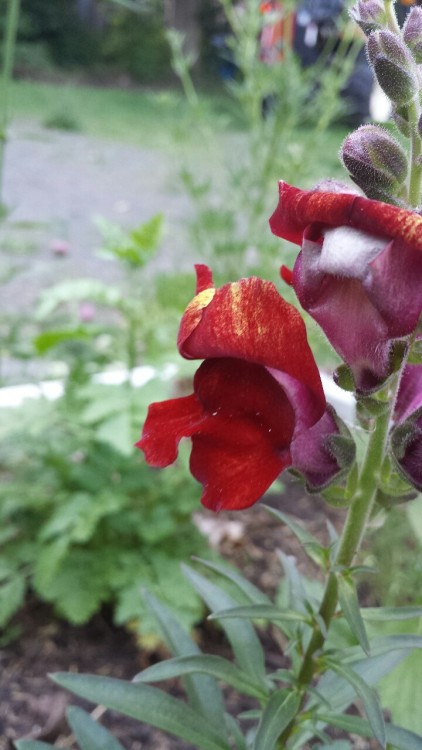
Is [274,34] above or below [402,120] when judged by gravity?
below

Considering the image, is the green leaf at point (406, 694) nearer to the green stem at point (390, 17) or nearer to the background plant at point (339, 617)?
the background plant at point (339, 617)

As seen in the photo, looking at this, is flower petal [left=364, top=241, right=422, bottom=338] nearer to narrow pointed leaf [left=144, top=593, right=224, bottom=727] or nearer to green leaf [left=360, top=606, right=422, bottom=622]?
green leaf [left=360, top=606, right=422, bottom=622]

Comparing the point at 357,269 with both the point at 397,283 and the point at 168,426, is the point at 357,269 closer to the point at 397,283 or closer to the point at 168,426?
the point at 397,283

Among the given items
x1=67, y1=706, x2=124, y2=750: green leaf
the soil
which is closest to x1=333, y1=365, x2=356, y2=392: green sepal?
x1=67, y1=706, x2=124, y2=750: green leaf

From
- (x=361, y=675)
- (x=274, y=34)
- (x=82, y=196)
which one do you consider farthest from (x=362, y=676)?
(x=82, y=196)

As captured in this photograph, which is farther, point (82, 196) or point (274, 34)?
point (82, 196)
